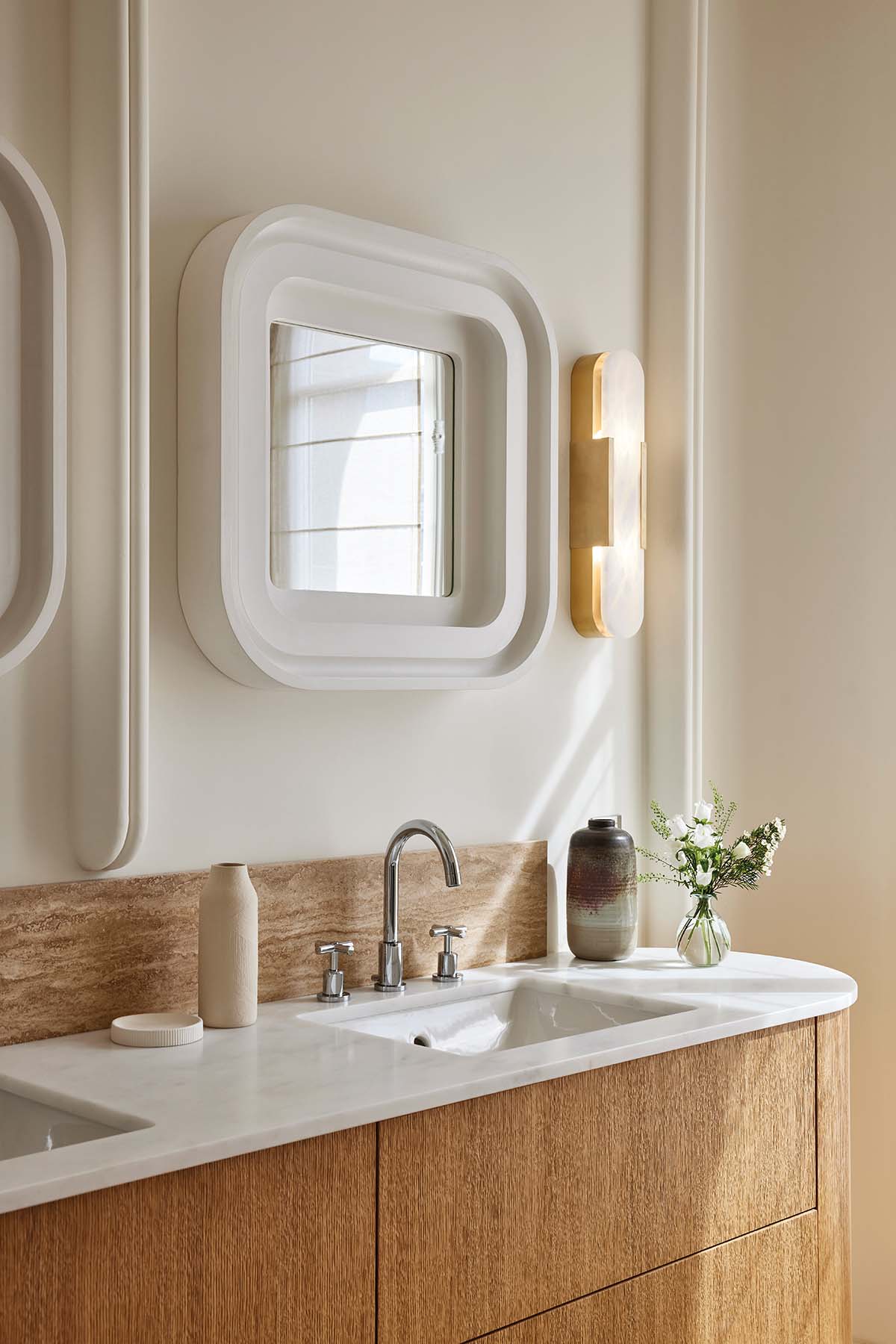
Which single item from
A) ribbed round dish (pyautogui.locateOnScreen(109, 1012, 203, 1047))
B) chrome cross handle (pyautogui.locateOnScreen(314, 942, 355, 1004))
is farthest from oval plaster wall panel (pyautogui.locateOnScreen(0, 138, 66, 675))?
chrome cross handle (pyautogui.locateOnScreen(314, 942, 355, 1004))

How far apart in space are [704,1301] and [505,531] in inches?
44.3

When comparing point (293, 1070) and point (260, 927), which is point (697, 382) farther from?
point (293, 1070)

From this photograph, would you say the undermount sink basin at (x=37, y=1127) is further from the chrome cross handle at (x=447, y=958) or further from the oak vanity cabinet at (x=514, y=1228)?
the chrome cross handle at (x=447, y=958)

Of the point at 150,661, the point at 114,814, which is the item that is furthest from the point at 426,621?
the point at 114,814

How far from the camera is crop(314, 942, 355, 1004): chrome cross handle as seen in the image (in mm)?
1892

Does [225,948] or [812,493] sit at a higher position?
[812,493]

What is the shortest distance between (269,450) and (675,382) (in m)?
0.94

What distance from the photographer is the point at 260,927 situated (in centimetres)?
189

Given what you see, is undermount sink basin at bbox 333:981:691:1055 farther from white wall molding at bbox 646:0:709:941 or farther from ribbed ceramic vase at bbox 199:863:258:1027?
white wall molding at bbox 646:0:709:941

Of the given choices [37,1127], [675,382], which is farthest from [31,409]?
[675,382]

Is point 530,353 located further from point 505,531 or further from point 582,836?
point 582,836

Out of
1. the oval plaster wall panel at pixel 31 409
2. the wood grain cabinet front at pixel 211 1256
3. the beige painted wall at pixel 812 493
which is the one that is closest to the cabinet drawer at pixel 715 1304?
the wood grain cabinet front at pixel 211 1256

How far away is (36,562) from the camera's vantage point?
1.61m

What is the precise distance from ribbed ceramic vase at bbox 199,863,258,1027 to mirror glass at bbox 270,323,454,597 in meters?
0.43
